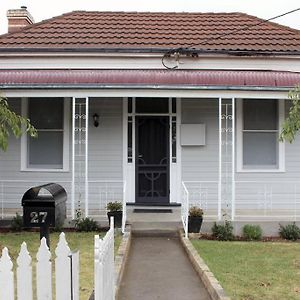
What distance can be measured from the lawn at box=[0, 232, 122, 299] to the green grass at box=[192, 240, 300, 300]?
1715mm

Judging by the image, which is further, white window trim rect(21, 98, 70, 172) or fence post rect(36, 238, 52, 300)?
white window trim rect(21, 98, 70, 172)

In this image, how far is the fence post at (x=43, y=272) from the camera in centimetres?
393

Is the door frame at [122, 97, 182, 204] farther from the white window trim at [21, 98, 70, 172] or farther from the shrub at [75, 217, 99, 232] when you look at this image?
the shrub at [75, 217, 99, 232]

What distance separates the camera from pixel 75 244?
28.9 feet

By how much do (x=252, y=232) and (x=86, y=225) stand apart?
11.1 ft

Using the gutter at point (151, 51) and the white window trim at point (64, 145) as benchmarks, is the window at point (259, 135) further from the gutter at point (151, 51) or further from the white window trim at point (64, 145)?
the white window trim at point (64, 145)

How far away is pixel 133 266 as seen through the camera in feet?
25.0

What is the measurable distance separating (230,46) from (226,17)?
9.37 feet

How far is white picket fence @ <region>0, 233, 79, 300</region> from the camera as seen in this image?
380cm

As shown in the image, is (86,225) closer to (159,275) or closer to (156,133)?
(156,133)

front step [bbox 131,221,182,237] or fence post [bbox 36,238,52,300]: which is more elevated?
fence post [bbox 36,238,52,300]

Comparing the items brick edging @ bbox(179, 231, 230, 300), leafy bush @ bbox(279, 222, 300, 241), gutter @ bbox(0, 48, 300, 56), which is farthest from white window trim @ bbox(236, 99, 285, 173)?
brick edging @ bbox(179, 231, 230, 300)

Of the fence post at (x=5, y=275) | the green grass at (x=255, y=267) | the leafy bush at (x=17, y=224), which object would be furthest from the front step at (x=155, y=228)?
the fence post at (x=5, y=275)

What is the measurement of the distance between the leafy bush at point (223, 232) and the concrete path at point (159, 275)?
3.11 ft
